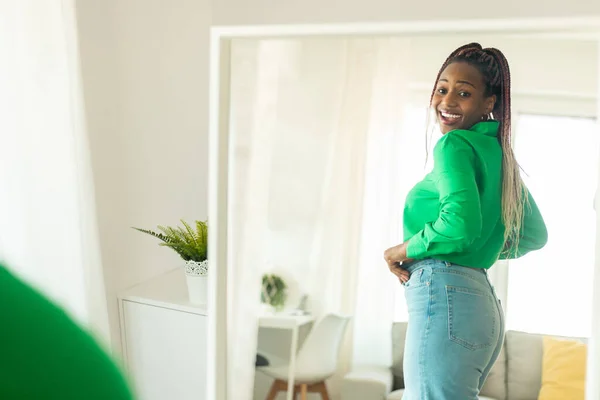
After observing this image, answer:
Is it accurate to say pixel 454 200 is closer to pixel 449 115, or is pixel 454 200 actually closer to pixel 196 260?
pixel 449 115

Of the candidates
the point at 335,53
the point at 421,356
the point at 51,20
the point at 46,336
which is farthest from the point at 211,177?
the point at 46,336

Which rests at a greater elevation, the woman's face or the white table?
the woman's face

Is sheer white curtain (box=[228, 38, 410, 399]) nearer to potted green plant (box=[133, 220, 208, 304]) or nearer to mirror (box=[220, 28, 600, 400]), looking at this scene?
mirror (box=[220, 28, 600, 400])

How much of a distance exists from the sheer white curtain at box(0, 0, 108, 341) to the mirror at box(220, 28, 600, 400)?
15.1 inches

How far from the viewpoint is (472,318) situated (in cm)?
136

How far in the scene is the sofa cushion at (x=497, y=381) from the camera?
138 centimetres

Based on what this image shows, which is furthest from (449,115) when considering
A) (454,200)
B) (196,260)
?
(196,260)

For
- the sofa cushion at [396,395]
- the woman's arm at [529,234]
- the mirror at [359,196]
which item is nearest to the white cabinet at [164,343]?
the mirror at [359,196]

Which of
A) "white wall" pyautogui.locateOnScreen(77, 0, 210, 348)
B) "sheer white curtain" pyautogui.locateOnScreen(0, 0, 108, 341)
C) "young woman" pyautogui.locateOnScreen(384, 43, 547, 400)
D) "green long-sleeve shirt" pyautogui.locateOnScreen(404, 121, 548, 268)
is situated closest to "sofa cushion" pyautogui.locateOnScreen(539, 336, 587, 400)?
"young woman" pyautogui.locateOnScreen(384, 43, 547, 400)

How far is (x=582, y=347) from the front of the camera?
135 centimetres

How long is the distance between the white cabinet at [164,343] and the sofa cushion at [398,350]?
1.81 feet

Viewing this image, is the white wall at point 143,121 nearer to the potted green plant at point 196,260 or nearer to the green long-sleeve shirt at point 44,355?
the potted green plant at point 196,260

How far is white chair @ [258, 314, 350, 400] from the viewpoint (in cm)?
152

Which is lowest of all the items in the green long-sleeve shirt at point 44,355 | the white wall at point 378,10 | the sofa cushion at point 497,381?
the sofa cushion at point 497,381
